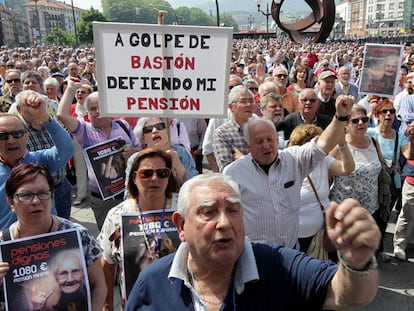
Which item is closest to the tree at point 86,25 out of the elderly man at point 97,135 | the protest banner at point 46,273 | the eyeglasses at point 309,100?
the eyeglasses at point 309,100

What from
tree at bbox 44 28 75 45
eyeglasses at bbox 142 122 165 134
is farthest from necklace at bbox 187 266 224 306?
tree at bbox 44 28 75 45

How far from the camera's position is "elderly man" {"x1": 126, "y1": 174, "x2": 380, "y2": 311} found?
1.61 metres

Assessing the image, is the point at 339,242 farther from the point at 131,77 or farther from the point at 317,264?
the point at 131,77

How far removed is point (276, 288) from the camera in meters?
1.66

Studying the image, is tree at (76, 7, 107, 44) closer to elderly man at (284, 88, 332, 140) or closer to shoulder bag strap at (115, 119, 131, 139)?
elderly man at (284, 88, 332, 140)

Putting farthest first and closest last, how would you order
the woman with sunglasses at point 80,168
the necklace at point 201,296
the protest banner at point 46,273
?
the woman with sunglasses at point 80,168
the protest banner at point 46,273
the necklace at point 201,296

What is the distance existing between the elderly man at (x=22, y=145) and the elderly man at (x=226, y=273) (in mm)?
1453

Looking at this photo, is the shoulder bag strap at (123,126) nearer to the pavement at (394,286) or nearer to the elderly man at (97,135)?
the elderly man at (97,135)

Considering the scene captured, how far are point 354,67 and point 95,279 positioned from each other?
14252mm

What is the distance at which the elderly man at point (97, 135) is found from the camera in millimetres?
3900

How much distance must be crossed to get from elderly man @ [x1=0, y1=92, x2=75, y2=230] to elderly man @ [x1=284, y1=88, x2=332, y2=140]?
274cm

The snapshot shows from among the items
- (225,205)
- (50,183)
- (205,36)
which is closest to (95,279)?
(50,183)

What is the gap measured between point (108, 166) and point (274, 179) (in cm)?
156

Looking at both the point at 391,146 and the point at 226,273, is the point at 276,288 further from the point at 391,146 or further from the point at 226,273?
the point at 391,146
